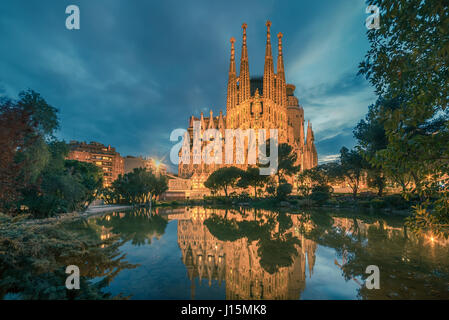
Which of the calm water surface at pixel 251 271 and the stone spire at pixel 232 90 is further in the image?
the stone spire at pixel 232 90

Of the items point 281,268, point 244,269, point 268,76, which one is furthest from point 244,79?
point 244,269

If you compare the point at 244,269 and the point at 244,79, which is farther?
the point at 244,79

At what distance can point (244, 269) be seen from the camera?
6164 millimetres

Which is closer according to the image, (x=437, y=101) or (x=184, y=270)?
(x=437, y=101)

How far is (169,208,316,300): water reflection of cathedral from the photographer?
4804 millimetres

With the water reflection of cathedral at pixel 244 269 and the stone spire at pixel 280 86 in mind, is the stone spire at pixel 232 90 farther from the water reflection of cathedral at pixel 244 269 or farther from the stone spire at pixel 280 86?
the water reflection of cathedral at pixel 244 269

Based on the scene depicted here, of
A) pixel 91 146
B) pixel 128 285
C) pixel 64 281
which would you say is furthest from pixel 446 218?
pixel 91 146

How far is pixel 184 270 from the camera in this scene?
620cm

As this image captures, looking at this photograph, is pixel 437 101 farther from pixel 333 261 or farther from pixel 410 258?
pixel 410 258

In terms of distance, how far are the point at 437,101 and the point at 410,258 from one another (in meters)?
6.28

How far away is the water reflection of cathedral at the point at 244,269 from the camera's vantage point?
480 cm

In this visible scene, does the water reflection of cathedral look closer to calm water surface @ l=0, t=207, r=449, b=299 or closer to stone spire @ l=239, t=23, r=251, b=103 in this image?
calm water surface @ l=0, t=207, r=449, b=299

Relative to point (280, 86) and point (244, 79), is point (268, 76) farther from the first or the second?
point (244, 79)

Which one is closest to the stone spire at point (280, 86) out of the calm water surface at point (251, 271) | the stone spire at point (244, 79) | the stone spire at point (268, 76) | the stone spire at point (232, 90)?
the stone spire at point (268, 76)
